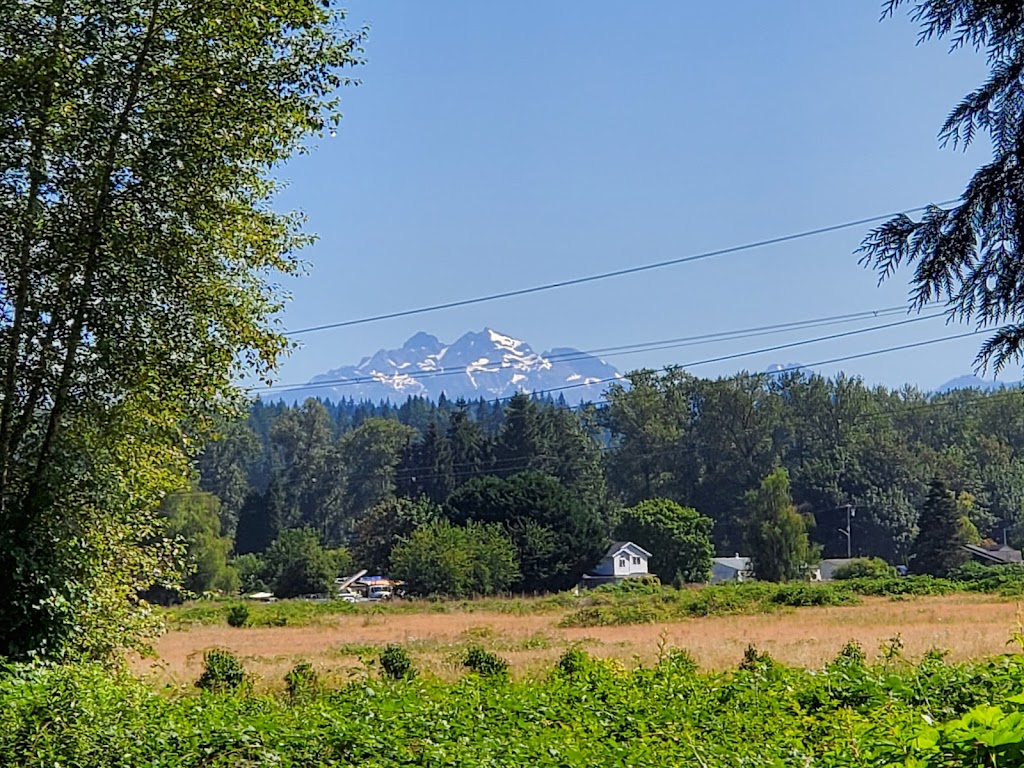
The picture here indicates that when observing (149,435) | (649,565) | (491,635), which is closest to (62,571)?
(149,435)

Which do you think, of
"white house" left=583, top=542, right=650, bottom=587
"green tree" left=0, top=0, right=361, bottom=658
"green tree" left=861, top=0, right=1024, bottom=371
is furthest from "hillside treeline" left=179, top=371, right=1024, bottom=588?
"green tree" left=861, top=0, right=1024, bottom=371

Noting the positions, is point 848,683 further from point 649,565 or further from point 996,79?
point 649,565

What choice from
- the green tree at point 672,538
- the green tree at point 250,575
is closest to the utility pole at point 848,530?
the green tree at point 672,538

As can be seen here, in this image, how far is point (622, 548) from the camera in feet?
188

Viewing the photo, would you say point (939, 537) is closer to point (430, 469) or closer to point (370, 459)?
point (430, 469)

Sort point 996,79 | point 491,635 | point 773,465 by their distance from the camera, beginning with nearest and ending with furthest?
point 996,79
point 491,635
point 773,465

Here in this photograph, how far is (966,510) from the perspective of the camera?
65.9 metres

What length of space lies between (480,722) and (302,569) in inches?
2044

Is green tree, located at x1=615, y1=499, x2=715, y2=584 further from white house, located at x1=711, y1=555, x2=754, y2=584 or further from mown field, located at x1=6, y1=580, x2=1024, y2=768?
mown field, located at x1=6, y1=580, x2=1024, y2=768

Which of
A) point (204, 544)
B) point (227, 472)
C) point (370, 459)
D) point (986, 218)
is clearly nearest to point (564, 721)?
point (986, 218)

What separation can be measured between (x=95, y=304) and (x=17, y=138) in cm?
132

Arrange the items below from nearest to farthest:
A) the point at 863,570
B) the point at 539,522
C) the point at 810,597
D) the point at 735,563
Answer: the point at 810,597 → the point at 863,570 → the point at 539,522 → the point at 735,563

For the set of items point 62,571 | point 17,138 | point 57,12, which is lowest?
point 62,571

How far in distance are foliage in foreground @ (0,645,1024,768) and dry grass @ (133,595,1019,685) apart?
320 inches
